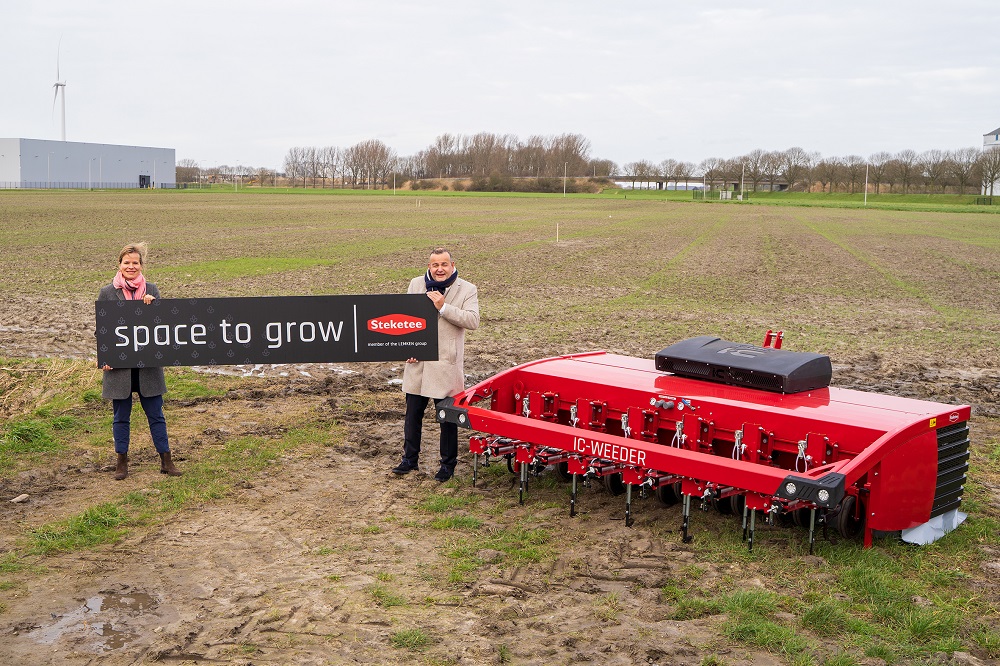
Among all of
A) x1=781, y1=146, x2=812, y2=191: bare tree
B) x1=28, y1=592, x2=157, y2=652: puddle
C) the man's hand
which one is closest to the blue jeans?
x1=28, y1=592, x2=157, y2=652: puddle

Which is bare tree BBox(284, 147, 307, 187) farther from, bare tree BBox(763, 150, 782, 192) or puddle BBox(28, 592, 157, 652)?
puddle BBox(28, 592, 157, 652)

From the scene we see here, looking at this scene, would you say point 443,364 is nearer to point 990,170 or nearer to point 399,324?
point 399,324

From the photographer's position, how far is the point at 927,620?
17.5ft

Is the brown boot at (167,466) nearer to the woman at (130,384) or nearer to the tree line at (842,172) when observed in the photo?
the woman at (130,384)

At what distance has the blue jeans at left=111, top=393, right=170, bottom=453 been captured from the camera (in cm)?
770

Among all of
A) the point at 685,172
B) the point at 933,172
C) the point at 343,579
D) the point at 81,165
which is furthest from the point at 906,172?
the point at 343,579

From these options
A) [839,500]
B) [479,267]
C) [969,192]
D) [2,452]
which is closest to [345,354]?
[2,452]

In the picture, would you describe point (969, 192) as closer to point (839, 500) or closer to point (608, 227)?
point (608, 227)

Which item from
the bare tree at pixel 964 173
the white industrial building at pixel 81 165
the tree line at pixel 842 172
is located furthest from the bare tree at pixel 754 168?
the white industrial building at pixel 81 165

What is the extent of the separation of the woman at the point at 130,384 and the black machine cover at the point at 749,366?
4160 mm

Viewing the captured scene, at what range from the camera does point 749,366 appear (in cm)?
736

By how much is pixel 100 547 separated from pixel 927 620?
17.0 ft

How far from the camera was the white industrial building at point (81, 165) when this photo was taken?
415 feet

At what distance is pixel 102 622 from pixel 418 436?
10.8ft
